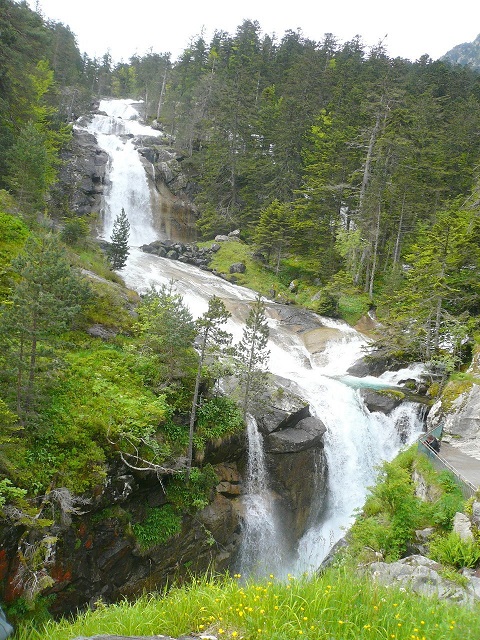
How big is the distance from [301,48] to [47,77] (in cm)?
4234

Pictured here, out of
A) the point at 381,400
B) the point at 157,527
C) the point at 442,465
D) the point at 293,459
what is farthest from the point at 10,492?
the point at 381,400

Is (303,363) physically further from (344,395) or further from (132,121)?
(132,121)

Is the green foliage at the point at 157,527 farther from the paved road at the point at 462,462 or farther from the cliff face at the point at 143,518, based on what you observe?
the paved road at the point at 462,462

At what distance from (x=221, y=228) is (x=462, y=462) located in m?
35.1

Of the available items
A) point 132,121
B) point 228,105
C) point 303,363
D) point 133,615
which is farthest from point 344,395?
point 132,121

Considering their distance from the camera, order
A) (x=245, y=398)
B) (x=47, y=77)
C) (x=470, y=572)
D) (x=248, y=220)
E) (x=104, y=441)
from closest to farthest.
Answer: (x=470, y=572) < (x=104, y=441) < (x=245, y=398) < (x=47, y=77) < (x=248, y=220)

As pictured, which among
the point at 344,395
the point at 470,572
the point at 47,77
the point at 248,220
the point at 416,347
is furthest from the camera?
the point at 248,220

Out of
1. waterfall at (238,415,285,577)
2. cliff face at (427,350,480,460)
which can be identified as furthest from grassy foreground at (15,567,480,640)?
cliff face at (427,350,480,460)

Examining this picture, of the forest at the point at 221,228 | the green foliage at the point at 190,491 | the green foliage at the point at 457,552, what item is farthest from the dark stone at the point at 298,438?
the green foliage at the point at 457,552

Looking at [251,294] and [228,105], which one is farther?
[228,105]

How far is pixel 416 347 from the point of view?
78.4 feet

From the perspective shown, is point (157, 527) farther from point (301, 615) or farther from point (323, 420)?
point (301, 615)

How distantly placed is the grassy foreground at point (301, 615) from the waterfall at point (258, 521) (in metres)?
12.2

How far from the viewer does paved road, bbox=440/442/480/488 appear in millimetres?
13153
